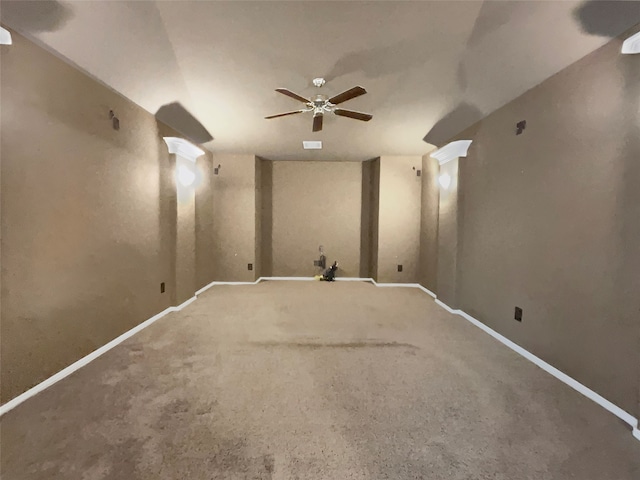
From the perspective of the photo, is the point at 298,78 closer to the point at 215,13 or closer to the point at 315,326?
the point at 215,13

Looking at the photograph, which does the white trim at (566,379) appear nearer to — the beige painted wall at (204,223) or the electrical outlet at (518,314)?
the electrical outlet at (518,314)

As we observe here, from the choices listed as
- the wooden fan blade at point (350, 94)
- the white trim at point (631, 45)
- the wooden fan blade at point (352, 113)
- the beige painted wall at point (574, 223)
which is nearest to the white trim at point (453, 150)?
the beige painted wall at point (574, 223)

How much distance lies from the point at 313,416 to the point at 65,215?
238cm

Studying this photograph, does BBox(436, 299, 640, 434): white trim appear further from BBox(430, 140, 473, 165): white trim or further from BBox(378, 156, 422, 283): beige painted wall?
BBox(378, 156, 422, 283): beige painted wall

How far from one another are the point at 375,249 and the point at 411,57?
366cm

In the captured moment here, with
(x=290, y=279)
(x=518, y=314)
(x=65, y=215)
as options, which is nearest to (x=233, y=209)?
(x=290, y=279)

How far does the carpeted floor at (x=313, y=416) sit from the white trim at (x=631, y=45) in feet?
7.39

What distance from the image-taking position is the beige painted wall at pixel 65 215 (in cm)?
196

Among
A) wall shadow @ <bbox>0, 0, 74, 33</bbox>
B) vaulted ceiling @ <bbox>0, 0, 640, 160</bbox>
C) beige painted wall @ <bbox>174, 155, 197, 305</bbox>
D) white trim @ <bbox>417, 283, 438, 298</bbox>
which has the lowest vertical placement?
white trim @ <bbox>417, 283, 438, 298</bbox>

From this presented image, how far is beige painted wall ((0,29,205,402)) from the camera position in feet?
6.44

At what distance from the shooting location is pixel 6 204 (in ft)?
6.27

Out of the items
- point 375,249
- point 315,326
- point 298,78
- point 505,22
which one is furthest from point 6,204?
point 375,249

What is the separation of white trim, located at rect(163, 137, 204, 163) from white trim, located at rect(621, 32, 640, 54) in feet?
13.8

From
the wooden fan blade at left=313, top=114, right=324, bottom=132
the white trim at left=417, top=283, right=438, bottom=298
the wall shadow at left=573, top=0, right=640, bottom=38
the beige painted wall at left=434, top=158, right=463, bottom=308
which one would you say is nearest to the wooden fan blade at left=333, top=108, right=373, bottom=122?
the wooden fan blade at left=313, top=114, right=324, bottom=132
